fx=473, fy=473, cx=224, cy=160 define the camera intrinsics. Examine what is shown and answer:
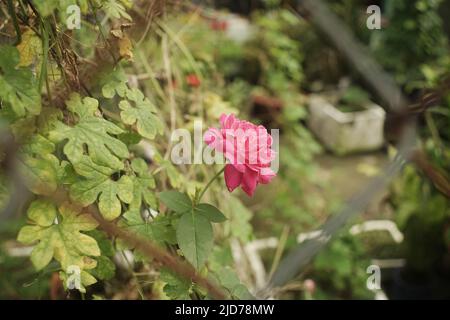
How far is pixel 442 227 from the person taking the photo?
1.79 m

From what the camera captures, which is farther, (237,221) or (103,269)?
(237,221)

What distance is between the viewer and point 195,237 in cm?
63

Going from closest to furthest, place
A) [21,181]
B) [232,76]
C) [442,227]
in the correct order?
[21,181], [442,227], [232,76]

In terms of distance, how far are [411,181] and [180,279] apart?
4.77 feet

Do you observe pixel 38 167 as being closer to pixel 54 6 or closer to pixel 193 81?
pixel 54 6

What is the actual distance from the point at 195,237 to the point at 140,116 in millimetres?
202

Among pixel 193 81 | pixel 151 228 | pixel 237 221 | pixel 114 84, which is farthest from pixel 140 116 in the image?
pixel 193 81

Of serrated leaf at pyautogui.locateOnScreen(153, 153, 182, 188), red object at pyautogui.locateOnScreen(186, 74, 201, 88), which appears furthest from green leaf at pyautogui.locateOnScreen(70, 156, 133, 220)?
red object at pyautogui.locateOnScreen(186, 74, 201, 88)

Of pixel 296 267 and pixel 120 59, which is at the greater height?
pixel 120 59

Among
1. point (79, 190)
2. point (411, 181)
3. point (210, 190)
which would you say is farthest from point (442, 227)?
point (79, 190)

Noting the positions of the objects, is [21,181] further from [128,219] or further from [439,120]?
[439,120]

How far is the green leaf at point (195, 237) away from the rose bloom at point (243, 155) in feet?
0.24

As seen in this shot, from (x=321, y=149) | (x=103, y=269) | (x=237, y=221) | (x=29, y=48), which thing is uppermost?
(x=29, y=48)

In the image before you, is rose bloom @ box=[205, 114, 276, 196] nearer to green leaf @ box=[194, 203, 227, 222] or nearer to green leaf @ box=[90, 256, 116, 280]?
green leaf @ box=[194, 203, 227, 222]
